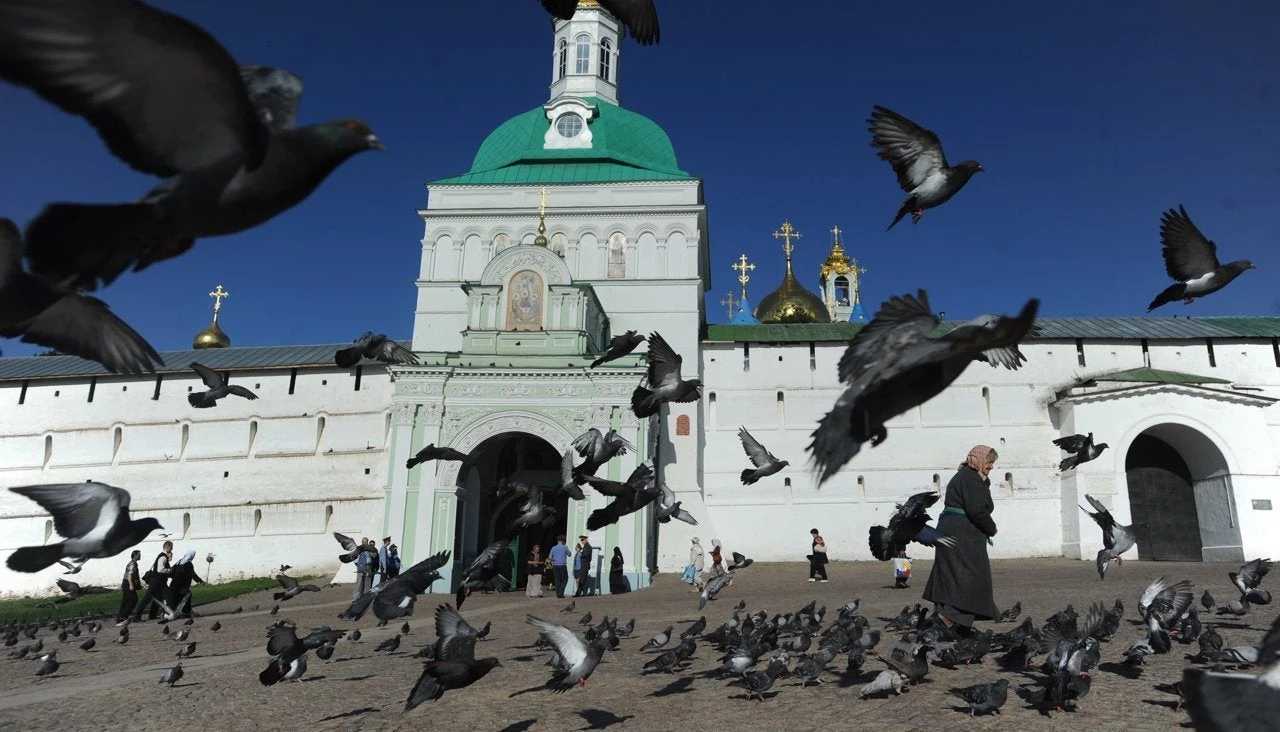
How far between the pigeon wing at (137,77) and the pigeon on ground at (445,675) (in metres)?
4.18

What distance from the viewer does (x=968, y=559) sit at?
24.6ft

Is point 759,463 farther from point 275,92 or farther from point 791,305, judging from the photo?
point 791,305

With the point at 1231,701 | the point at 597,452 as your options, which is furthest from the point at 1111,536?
the point at 1231,701

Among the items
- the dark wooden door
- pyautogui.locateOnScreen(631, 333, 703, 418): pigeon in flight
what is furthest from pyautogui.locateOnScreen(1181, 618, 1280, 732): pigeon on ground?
the dark wooden door

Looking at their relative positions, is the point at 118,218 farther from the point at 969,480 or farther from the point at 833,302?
the point at 833,302

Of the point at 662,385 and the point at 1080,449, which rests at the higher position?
the point at 662,385

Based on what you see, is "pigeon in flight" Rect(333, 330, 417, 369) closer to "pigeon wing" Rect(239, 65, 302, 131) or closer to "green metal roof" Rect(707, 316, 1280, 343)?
"pigeon wing" Rect(239, 65, 302, 131)

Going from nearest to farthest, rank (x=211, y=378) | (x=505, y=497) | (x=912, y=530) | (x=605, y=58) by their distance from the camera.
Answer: (x=912, y=530), (x=211, y=378), (x=505, y=497), (x=605, y=58)

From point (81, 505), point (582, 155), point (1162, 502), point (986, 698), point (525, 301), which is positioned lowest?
point (986, 698)

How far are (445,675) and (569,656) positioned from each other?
0.94m

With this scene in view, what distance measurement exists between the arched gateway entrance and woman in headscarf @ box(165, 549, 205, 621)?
27.9m

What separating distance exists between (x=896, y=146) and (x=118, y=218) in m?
5.54

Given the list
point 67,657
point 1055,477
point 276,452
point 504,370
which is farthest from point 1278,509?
point 276,452

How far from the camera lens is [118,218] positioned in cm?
253
